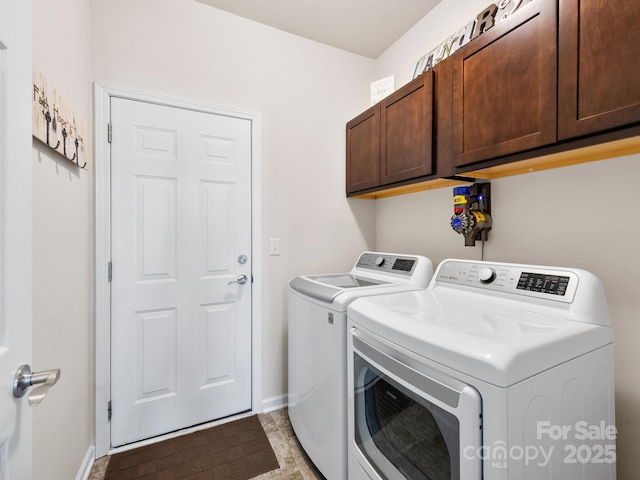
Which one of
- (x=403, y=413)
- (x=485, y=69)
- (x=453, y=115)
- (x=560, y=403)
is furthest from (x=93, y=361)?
(x=485, y=69)

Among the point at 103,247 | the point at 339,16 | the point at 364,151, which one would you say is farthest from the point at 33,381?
the point at 339,16

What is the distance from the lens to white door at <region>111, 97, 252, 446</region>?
5.54ft

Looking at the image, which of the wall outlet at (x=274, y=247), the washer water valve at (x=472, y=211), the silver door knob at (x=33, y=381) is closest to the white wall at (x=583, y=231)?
the washer water valve at (x=472, y=211)

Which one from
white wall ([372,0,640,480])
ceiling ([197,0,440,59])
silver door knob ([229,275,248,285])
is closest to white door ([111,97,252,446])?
silver door knob ([229,275,248,285])

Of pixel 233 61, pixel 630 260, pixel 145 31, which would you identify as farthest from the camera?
pixel 233 61

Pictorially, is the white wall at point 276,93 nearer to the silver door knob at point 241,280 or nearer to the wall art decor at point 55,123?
the silver door knob at point 241,280

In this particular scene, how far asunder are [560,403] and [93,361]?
7.02ft

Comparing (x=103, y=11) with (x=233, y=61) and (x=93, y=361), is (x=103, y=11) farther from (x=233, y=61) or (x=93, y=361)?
(x=93, y=361)

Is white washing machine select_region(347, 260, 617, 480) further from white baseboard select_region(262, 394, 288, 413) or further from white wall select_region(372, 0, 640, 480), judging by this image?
white baseboard select_region(262, 394, 288, 413)

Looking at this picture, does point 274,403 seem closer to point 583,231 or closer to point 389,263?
point 389,263

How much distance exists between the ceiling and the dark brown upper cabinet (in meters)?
0.63

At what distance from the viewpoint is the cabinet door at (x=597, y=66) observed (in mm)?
847

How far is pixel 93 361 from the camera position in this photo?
5.28 ft

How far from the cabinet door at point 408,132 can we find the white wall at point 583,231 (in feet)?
1.18
